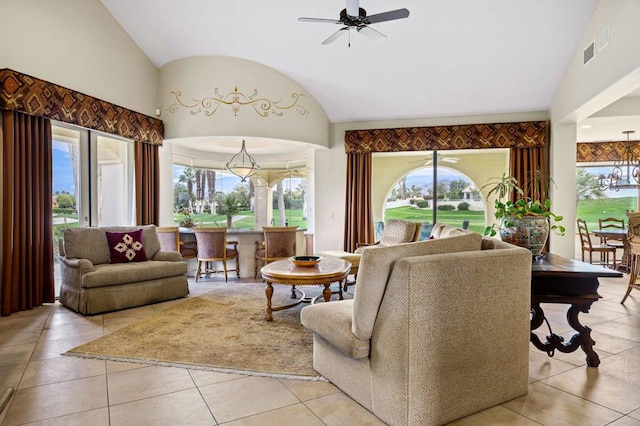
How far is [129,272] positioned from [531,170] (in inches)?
242

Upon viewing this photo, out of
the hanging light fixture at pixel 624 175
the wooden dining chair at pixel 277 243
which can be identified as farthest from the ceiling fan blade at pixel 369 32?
the hanging light fixture at pixel 624 175

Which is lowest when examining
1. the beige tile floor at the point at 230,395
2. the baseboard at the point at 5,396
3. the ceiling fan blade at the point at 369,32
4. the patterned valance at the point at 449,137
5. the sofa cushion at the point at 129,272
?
the beige tile floor at the point at 230,395

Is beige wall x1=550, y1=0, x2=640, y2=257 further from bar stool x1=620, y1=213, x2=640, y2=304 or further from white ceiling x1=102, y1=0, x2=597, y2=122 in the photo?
bar stool x1=620, y1=213, x2=640, y2=304

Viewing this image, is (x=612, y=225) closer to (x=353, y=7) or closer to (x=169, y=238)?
(x=353, y=7)

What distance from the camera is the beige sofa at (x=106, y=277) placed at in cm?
430

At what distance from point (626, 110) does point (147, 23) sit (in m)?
7.30

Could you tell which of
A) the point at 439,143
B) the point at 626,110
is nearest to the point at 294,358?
the point at 439,143

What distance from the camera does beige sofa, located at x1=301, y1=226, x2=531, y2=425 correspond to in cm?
198

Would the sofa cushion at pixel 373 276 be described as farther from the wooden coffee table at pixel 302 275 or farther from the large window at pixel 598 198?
the large window at pixel 598 198

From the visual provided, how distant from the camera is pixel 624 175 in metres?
8.65

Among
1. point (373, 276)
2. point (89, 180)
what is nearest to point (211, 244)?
point (89, 180)

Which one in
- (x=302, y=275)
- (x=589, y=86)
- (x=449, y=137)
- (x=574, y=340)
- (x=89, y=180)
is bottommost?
(x=574, y=340)

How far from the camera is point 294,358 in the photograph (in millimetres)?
3029

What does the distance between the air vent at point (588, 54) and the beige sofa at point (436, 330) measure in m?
3.89
